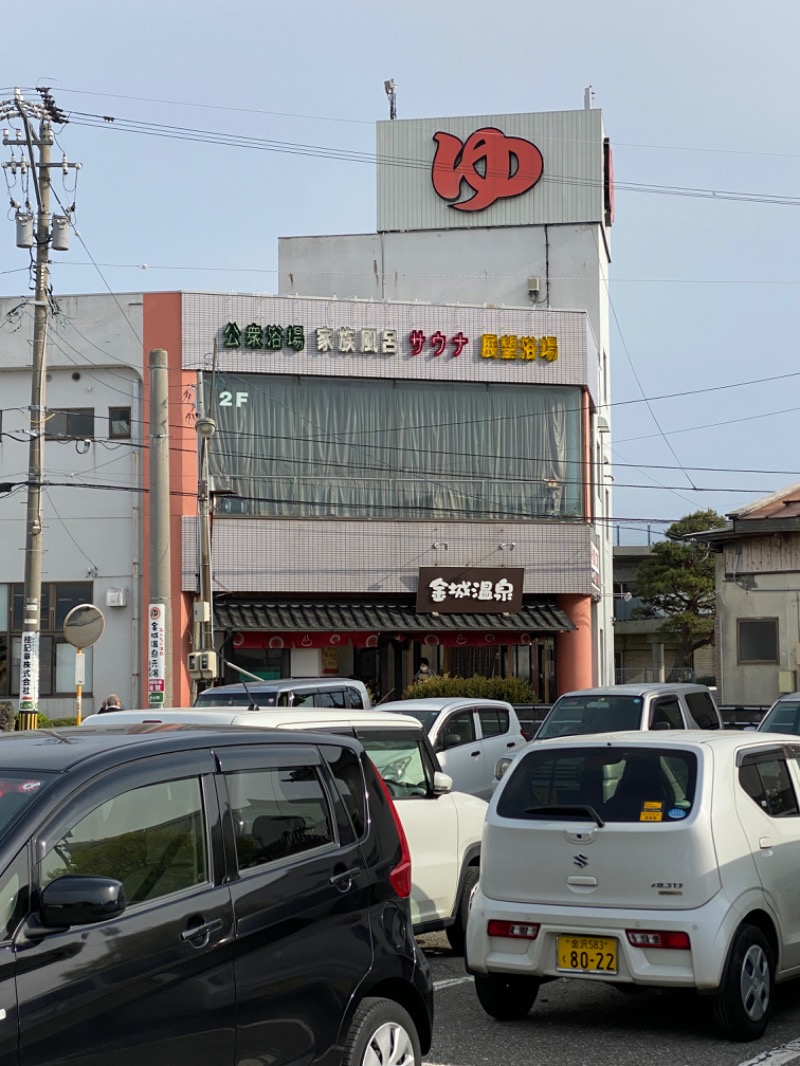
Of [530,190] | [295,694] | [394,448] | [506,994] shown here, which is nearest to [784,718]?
[295,694]

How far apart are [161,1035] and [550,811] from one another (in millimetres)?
3564

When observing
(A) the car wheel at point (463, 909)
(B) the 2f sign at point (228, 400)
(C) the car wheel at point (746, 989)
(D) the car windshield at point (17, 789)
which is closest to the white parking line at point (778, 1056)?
(C) the car wheel at point (746, 989)

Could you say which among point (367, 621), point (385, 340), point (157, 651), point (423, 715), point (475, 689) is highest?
point (385, 340)

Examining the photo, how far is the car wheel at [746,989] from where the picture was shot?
692 cm

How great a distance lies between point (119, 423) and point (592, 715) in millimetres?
20843

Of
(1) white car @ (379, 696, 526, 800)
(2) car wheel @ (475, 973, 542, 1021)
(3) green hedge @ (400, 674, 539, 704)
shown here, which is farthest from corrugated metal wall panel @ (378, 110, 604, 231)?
(2) car wheel @ (475, 973, 542, 1021)

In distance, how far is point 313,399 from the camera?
33750 mm

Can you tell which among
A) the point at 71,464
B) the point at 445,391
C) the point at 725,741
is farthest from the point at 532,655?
the point at 725,741

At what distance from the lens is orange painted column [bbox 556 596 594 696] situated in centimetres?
3447

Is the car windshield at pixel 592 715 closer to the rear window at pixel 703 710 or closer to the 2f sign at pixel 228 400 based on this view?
the rear window at pixel 703 710

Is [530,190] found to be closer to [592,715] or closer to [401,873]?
[592,715]

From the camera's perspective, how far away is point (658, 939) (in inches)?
273

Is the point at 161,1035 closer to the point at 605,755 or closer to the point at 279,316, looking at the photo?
the point at 605,755

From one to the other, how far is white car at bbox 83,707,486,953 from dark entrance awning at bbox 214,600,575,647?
2262 centimetres
